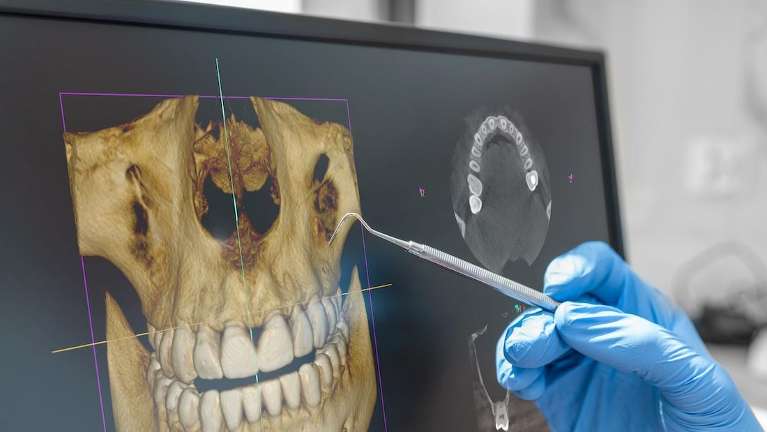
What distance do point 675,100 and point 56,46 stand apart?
165cm

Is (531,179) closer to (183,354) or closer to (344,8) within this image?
(183,354)

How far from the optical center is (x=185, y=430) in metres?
0.44

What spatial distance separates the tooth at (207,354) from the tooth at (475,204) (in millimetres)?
309

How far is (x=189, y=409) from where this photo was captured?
44cm

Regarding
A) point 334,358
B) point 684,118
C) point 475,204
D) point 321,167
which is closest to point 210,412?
point 334,358

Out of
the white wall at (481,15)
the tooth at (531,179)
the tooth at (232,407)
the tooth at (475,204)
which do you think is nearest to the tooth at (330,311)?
the tooth at (232,407)

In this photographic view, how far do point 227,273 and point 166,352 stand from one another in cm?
7

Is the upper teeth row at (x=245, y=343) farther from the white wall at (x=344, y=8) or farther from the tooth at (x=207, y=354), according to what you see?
the white wall at (x=344, y=8)

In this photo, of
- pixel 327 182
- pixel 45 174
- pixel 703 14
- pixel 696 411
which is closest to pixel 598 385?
pixel 696 411

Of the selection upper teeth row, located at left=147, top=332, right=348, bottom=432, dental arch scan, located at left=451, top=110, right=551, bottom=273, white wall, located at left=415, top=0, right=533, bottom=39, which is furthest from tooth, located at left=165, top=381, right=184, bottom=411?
white wall, located at left=415, top=0, right=533, bottom=39

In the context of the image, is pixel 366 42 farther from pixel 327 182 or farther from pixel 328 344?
pixel 328 344

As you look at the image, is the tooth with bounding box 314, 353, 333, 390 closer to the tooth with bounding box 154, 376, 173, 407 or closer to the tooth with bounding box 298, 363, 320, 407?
the tooth with bounding box 298, 363, 320, 407

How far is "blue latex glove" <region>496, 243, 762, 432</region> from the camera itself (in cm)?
57

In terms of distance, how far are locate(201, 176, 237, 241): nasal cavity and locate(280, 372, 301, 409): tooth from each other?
0.13 m
